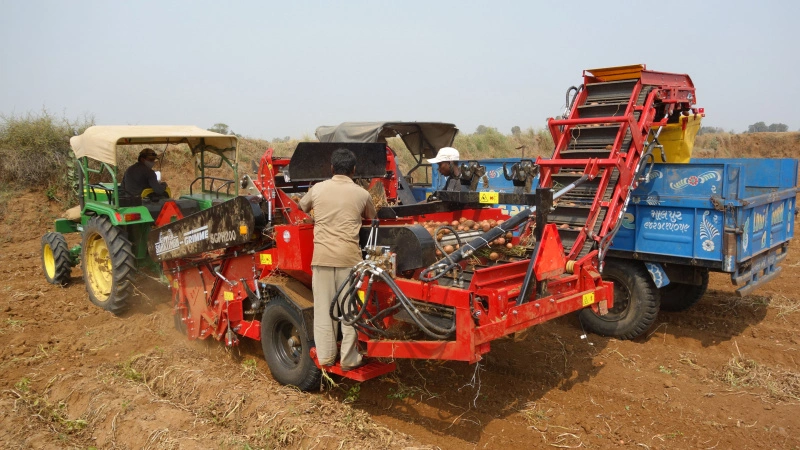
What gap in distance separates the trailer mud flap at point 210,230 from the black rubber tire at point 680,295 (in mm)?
4855

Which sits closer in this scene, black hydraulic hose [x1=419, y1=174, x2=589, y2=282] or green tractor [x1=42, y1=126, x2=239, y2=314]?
black hydraulic hose [x1=419, y1=174, x2=589, y2=282]

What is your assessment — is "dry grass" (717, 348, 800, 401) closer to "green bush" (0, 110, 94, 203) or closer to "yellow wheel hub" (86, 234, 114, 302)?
"yellow wheel hub" (86, 234, 114, 302)

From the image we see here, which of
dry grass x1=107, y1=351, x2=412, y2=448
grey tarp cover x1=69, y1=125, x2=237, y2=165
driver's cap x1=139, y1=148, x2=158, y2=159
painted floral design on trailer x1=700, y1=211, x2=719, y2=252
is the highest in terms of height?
grey tarp cover x1=69, y1=125, x2=237, y2=165

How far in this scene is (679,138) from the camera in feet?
23.7

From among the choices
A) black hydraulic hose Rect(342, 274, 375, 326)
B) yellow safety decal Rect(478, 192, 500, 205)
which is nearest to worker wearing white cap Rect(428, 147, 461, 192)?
yellow safety decal Rect(478, 192, 500, 205)

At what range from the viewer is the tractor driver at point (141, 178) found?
25.2ft

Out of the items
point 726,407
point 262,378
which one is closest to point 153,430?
point 262,378

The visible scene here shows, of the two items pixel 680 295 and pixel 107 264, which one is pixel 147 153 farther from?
pixel 680 295

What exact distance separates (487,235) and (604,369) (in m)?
2.24

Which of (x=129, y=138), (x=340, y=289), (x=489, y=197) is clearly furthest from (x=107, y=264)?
(x=489, y=197)

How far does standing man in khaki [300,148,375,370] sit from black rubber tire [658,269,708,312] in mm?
4348

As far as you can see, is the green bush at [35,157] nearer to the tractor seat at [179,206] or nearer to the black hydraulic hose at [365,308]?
the tractor seat at [179,206]

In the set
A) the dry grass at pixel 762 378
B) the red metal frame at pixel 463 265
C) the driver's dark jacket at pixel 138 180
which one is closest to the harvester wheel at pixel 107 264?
the driver's dark jacket at pixel 138 180

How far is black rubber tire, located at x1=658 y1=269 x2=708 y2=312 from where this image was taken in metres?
7.07
